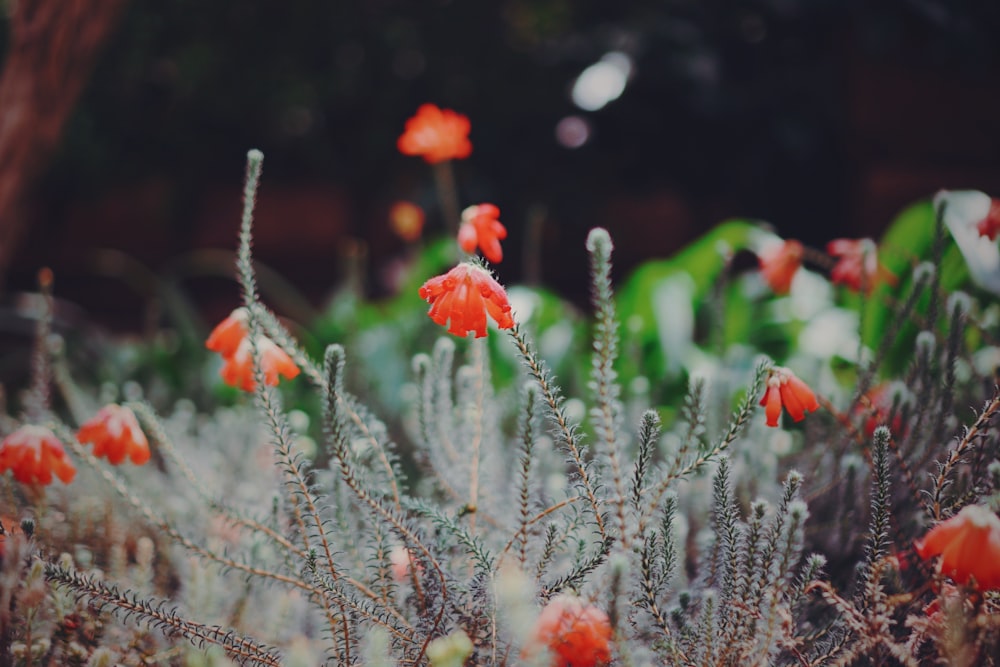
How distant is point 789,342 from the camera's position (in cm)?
150

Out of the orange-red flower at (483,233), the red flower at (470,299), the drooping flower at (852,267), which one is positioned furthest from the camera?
the drooping flower at (852,267)

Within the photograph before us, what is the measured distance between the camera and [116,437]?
0.73 m

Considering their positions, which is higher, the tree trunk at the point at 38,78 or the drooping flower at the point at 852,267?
the tree trunk at the point at 38,78

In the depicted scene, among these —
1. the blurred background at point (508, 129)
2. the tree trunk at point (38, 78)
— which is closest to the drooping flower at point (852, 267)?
the blurred background at point (508, 129)

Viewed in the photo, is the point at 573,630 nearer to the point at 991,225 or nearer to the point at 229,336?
the point at 229,336

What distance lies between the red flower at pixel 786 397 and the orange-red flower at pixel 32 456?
0.67 metres

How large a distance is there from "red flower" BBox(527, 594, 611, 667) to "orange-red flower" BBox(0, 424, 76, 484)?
19.9 inches

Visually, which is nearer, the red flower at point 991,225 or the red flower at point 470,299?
the red flower at point 470,299

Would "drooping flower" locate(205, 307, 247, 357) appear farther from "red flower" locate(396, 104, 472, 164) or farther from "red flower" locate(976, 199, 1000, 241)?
"red flower" locate(976, 199, 1000, 241)

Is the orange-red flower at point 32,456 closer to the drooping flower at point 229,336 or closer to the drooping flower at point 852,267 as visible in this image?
the drooping flower at point 229,336

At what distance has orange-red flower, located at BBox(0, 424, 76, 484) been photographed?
69cm

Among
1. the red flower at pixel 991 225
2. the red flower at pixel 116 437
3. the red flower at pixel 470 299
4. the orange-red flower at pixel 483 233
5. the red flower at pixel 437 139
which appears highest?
the red flower at pixel 437 139

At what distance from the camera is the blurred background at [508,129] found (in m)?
1.88

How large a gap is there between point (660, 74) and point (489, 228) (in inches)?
49.1
